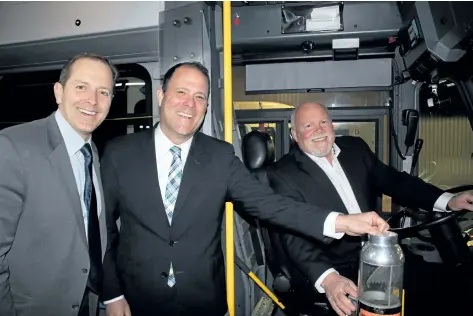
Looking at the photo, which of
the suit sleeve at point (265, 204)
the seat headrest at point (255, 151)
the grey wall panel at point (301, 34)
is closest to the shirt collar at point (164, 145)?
the suit sleeve at point (265, 204)

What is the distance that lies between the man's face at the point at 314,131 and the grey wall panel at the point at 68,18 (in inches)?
52.3

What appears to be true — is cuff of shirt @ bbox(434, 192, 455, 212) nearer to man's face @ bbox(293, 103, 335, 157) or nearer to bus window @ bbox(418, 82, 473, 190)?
man's face @ bbox(293, 103, 335, 157)

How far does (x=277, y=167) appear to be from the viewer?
2717 millimetres

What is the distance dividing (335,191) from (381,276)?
0.90 meters

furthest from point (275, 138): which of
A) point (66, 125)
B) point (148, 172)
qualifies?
point (66, 125)

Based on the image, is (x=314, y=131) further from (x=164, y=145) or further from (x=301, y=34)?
(x=164, y=145)

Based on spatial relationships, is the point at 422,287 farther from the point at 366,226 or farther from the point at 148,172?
the point at 148,172

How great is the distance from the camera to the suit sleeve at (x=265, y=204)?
193 centimetres

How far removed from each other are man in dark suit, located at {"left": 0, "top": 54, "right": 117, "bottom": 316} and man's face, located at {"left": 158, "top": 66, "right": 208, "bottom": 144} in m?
0.32

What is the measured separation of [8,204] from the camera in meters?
1.51

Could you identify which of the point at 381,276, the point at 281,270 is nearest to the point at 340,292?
the point at 381,276

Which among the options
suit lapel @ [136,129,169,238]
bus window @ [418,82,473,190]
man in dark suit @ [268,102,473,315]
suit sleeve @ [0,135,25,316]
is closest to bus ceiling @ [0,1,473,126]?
bus window @ [418,82,473,190]

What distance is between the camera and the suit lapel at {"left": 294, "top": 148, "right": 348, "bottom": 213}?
2.54 metres

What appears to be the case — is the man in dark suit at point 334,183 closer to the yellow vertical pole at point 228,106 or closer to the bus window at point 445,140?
the yellow vertical pole at point 228,106
